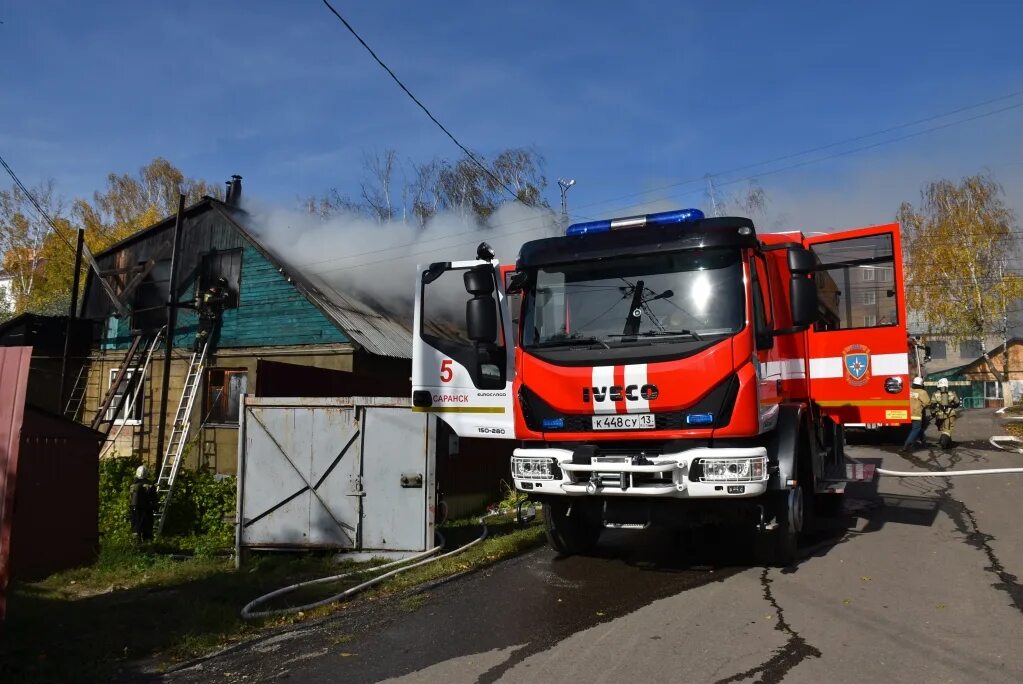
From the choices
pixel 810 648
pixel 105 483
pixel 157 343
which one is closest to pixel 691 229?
pixel 810 648

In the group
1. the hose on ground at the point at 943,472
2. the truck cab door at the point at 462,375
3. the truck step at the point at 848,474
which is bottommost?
the hose on ground at the point at 943,472

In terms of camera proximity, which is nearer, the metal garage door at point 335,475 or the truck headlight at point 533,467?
the truck headlight at point 533,467

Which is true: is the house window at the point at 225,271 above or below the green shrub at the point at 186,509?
above

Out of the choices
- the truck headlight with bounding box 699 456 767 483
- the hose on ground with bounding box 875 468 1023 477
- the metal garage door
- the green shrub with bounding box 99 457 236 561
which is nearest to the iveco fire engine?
the truck headlight with bounding box 699 456 767 483

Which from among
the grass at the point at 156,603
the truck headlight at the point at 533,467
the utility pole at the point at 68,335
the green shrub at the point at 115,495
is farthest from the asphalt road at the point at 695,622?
Answer: the utility pole at the point at 68,335

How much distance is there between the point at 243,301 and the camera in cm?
1691

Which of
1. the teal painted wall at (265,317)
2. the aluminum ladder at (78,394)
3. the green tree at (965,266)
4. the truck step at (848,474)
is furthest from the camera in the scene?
the green tree at (965,266)

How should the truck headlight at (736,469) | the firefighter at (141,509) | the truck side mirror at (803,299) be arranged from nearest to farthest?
the truck headlight at (736,469)
the truck side mirror at (803,299)
the firefighter at (141,509)

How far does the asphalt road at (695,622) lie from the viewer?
436cm

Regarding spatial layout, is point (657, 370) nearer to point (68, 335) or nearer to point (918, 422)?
point (918, 422)

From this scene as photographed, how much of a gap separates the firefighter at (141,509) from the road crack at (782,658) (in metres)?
11.4

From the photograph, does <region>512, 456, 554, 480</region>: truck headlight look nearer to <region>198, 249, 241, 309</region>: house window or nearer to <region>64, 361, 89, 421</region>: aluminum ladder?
<region>198, 249, 241, 309</region>: house window

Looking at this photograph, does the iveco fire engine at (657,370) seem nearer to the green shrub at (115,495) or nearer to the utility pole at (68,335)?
the green shrub at (115,495)

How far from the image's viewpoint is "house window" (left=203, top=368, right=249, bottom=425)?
1636 cm
